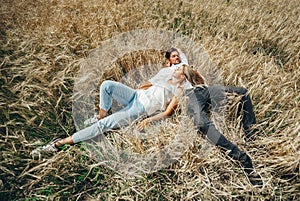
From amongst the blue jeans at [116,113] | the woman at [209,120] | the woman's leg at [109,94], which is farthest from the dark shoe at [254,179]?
the woman's leg at [109,94]

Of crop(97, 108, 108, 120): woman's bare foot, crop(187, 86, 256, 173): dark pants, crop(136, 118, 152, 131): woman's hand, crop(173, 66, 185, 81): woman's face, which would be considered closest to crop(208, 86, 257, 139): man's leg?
crop(187, 86, 256, 173): dark pants

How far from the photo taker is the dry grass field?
1.78 meters

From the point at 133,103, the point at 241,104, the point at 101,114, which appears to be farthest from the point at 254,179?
the point at 101,114

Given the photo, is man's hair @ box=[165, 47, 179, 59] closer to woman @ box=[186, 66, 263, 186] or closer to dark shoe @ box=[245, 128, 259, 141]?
woman @ box=[186, 66, 263, 186]

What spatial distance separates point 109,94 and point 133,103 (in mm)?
261

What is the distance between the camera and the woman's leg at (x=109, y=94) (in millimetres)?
2279

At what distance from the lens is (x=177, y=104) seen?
2.23m

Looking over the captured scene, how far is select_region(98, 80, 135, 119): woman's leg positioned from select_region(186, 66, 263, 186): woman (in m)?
0.65

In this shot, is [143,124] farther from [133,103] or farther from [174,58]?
[174,58]

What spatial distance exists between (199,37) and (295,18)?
5.74 ft

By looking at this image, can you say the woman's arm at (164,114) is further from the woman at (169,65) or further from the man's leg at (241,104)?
the man's leg at (241,104)

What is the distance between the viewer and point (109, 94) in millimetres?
2311

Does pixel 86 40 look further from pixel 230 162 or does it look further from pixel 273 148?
pixel 273 148

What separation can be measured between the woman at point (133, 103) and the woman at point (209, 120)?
159mm
